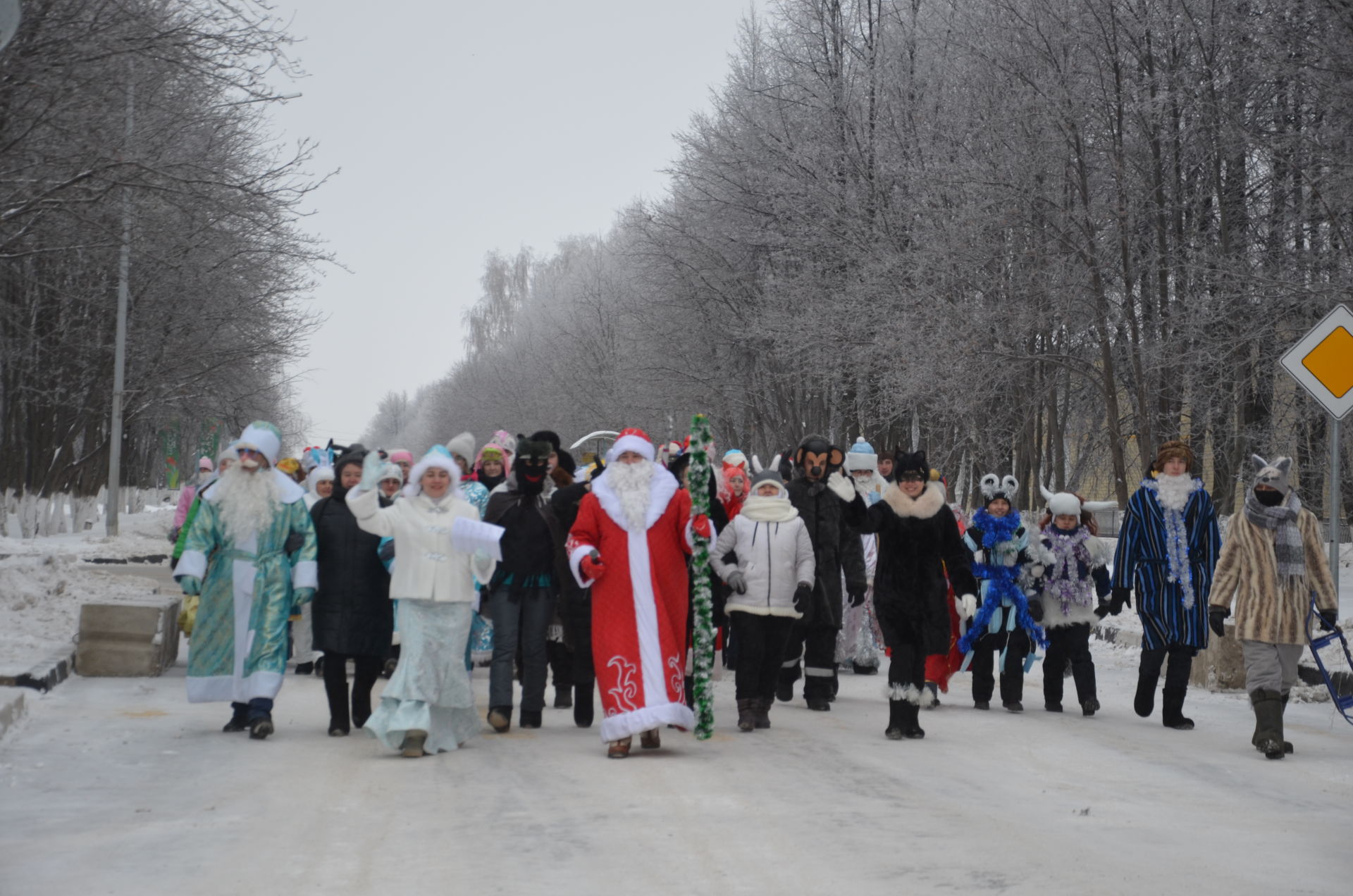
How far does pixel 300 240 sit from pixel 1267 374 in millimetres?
15856

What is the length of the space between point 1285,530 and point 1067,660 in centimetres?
266

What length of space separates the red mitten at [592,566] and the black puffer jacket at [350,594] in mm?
1436

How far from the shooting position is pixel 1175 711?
11.5 meters

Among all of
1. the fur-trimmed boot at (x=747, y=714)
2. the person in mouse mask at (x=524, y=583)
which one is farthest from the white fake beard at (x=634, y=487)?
the fur-trimmed boot at (x=747, y=714)

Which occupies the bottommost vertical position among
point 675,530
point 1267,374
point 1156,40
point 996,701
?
point 996,701

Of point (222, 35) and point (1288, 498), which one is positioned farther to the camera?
point (222, 35)

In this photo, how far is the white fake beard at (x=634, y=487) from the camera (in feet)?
33.2

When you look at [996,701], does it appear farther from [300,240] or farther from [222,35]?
[300,240]

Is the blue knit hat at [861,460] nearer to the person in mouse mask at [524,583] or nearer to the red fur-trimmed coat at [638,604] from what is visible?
the person in mouse mask at [524,583]

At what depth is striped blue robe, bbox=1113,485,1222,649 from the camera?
38.2ft

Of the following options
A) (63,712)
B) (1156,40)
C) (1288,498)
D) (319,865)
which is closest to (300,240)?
(1156,40)

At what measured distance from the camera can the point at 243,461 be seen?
1052 centimetres

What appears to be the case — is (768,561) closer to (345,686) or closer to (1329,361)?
(345,686)

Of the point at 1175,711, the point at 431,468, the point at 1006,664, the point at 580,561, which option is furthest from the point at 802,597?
the point at 1175,711
